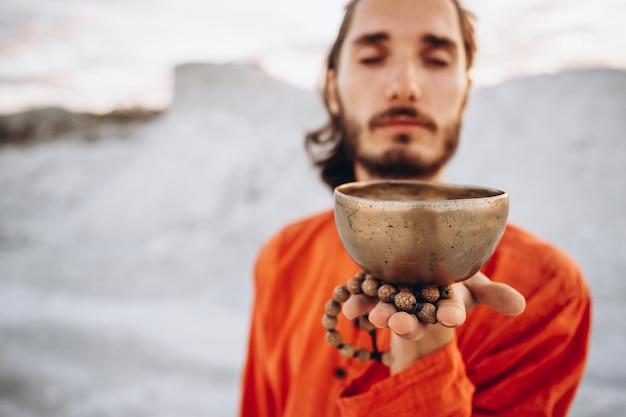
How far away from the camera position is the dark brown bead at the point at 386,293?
842 mm

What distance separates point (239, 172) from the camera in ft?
32.1

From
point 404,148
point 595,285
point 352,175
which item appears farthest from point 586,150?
point 404,148

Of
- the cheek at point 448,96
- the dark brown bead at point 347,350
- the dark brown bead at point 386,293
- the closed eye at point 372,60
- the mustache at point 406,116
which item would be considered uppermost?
the closed eye at point 372,60

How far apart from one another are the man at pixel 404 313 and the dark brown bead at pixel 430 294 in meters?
0.05

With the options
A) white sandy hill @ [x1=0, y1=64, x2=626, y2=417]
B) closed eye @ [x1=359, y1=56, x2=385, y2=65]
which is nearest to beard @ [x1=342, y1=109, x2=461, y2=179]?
closed eye @ [x1=359, y1=56, x2=385, y2=65]

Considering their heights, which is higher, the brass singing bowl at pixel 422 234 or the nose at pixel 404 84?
the nose at pixel 404 84

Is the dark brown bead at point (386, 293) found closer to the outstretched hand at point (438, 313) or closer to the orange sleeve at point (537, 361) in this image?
the outstretched hand at point (438, 313)

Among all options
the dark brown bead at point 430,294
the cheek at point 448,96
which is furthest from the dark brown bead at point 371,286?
the cheek at point 448,96

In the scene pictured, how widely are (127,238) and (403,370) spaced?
8653 mm

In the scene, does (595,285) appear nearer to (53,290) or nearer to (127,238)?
(53,290)

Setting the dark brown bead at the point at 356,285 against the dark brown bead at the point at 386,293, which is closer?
the dark brown bead at the point at 386,293

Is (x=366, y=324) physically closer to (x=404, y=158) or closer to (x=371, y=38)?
(x=404, y=158)

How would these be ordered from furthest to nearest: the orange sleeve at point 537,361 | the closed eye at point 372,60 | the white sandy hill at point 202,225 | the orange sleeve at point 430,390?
1. the white sandy hill at point 202,225
2. the closed eye at point 372,60
3. the orange sleeve at point 537,361
4. the orange sleeve at point 430,390

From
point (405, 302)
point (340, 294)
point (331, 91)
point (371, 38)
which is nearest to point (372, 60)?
point (371, 38)
